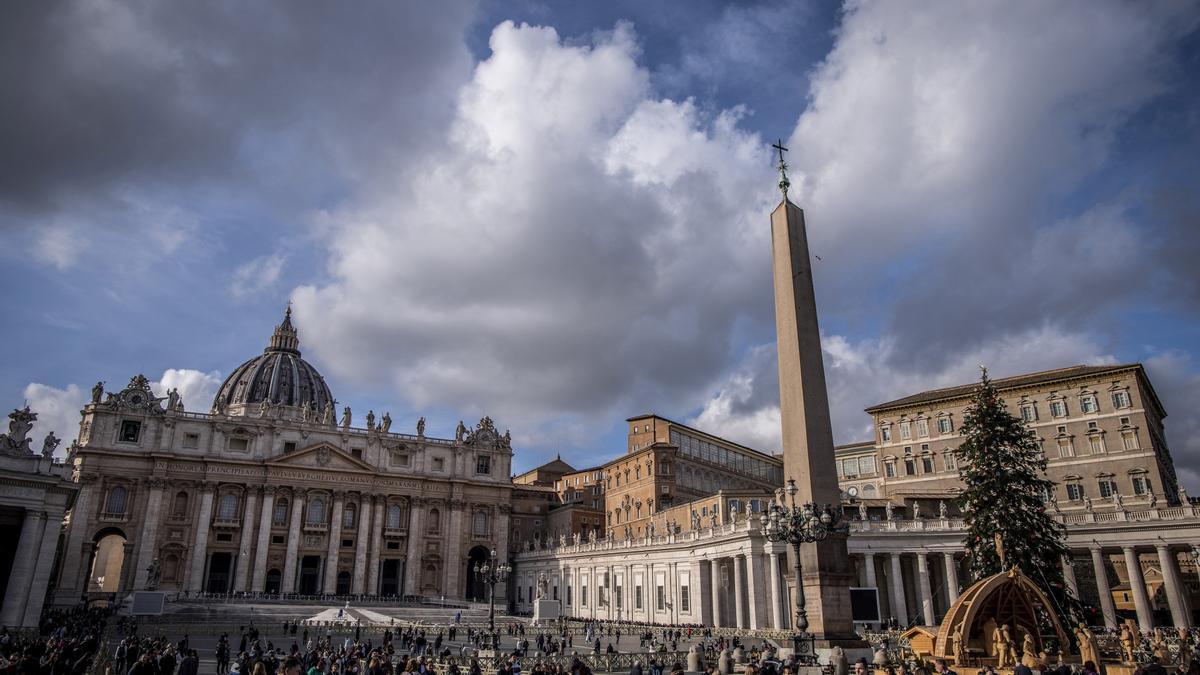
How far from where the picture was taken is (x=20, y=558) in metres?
30.6

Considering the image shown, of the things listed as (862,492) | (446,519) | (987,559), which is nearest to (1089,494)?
(862,492)

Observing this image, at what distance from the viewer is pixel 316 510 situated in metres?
69.9

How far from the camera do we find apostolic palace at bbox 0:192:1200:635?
31531 mm

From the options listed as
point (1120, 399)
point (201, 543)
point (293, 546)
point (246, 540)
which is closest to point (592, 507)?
point (293, 546)

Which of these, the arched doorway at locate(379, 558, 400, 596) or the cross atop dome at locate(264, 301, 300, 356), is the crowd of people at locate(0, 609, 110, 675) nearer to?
the arched doorway at locate(379, 558, 400, 596)

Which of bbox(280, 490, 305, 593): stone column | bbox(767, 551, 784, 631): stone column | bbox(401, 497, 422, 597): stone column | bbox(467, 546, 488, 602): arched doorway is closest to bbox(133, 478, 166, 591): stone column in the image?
bbox(280, 490, 305, 593): stone column

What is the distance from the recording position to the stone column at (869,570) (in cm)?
3941

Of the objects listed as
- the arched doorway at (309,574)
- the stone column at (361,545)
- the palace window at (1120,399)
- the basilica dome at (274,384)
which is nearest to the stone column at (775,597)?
the palace window at (1120,399)

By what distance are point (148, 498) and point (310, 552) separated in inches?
546

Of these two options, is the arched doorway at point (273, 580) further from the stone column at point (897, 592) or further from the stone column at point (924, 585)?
the stone column at point (924, 585)

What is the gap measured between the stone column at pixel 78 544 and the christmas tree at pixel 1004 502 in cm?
5974

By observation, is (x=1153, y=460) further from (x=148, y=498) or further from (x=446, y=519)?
(x=148, y=498)

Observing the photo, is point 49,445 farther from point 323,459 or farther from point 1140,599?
point 1140,599

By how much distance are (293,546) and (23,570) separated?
1512 inches
